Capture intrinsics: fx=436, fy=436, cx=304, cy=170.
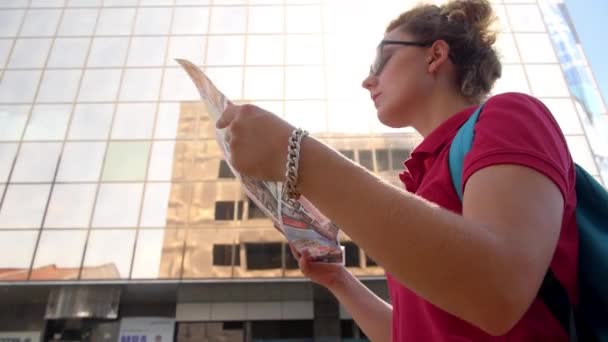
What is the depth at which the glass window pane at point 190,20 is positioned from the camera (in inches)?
690

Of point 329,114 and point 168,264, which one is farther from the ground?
point 329,114

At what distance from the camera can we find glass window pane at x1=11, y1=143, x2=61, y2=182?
49.0 feet

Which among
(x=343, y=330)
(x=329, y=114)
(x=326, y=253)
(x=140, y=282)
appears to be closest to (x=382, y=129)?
(x=329, y=114)

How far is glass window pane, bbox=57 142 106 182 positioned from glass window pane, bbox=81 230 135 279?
2.16 metres

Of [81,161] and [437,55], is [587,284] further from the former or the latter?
[81,161]

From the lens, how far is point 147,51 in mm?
17188

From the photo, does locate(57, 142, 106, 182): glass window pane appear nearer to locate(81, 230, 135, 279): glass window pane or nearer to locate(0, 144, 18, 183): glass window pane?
locate(0, 144, 18, 183): glass window pane

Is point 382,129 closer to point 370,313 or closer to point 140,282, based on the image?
point 140,282

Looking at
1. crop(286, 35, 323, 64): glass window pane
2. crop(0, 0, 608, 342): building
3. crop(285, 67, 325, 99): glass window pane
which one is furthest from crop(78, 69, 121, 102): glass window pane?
crop(286, 35, 323, 64): glass window pane

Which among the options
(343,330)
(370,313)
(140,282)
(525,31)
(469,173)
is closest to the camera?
(469,173)

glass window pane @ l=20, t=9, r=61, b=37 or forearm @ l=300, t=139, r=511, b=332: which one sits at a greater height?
glass window pane @ l=20, t=9, r=61, b=37

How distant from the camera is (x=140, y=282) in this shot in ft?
44.4

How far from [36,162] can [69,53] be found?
4766 mm

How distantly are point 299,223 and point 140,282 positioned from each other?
1355 cm
